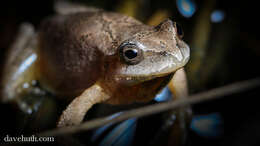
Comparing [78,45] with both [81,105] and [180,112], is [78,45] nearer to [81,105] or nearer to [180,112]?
[81,105]

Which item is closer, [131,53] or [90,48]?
[131,53]

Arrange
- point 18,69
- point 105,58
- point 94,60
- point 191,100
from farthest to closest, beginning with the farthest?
point 18,69
point 94,60
point 105,58
point 191,100

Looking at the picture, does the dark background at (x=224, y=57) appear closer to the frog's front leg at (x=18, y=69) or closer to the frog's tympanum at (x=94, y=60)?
the frog's front leg at (x=18, y=69)

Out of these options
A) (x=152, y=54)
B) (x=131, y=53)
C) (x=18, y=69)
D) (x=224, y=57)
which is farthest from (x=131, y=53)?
(x=18, y=69)

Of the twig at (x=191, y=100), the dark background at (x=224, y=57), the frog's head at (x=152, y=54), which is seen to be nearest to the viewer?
the twig at (x=191, y=100)

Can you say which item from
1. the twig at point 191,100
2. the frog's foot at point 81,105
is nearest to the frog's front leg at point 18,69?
the frog's foot at point 81,105

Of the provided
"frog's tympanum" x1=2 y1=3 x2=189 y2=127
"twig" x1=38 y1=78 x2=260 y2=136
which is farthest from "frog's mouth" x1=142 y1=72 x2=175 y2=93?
"twig" x1=38 y1=78 x2=260 y2=136

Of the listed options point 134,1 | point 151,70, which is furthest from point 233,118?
point 134,1
